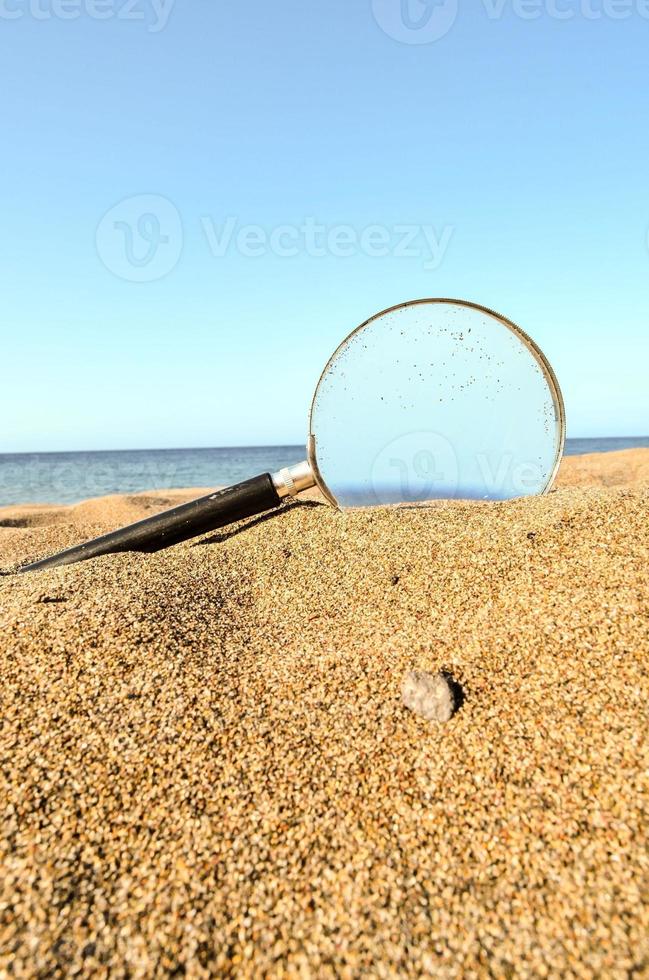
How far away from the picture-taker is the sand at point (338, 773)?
121 centimetres

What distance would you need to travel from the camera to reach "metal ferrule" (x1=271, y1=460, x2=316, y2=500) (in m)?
3.75

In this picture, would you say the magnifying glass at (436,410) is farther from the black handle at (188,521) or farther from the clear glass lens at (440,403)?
the black handle at (188,521)

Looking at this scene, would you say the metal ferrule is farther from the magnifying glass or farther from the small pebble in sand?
the small pebble in sand

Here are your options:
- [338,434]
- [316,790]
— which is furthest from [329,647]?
[338,434]

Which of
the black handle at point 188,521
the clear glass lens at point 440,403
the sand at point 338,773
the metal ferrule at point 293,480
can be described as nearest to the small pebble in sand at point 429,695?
the sand at point 338,773

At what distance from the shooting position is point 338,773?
1647 mm

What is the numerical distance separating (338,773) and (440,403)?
2136 mm

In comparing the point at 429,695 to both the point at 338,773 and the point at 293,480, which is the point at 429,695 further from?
the point at 293,480

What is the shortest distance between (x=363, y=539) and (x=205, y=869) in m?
2.20

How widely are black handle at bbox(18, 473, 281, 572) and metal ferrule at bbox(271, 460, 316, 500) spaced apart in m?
0.05

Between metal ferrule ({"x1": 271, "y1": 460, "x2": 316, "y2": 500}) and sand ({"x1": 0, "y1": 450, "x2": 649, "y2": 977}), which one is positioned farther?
metal ferrule ({"x1": 271, "y1": 460, "x2": 316, "y2": 500})

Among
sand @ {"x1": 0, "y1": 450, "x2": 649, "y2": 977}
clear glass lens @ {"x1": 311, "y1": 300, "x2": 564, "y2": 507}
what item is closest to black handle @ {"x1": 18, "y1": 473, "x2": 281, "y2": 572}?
clear glass lens @ {"x1": 311, "y1": 300, "x2": 564, "y2": 507}

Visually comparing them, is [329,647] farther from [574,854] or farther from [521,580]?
[574,854]

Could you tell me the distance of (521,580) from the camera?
2557mm
